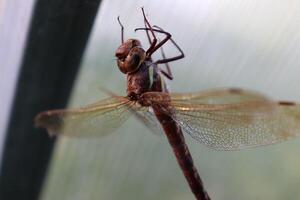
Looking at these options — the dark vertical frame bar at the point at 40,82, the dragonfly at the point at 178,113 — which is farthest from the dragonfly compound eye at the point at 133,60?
the dark vertical frame bar at the point at 40,82

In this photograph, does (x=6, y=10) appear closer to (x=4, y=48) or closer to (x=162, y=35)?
(x=4, y=48)

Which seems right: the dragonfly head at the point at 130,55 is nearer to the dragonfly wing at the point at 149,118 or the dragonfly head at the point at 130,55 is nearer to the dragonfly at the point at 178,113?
the dragonfly at the point at 178,113

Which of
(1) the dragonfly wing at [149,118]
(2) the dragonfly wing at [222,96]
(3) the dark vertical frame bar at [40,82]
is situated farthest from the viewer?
(1) the dragonfly wing at [149,118]

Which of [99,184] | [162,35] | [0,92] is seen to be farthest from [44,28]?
[99,184]

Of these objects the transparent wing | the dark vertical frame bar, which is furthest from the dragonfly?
the dark vertical frame bar

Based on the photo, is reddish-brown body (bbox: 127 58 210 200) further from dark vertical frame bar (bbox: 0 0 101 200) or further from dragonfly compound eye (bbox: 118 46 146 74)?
dark vertical frame bar (bbox: 0 0 101 200)

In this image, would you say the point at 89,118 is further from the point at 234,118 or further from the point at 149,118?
the point at 234,118
